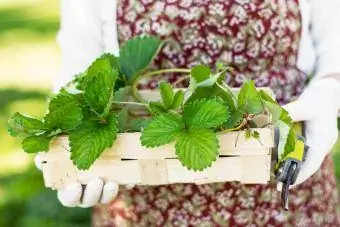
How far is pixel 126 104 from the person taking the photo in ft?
5.66

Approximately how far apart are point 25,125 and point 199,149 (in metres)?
0.29

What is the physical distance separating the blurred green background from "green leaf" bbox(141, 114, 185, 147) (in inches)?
58.9

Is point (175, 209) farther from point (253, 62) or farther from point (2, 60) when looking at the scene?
point (2, 60)

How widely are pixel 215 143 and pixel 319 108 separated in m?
0.34

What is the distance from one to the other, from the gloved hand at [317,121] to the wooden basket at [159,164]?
0.13 metres

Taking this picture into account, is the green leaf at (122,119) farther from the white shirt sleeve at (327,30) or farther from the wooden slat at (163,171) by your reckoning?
the white shirt sleeve at (327,30)

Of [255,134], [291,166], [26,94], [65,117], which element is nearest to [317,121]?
[291,166]

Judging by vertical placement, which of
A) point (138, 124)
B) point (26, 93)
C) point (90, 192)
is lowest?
point (26, 93)

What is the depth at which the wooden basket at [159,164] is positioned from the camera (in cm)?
155

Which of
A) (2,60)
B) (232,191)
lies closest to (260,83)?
(232,191)

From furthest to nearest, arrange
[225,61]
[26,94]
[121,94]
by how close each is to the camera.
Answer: [26,94] < [225,61] < [121,94]

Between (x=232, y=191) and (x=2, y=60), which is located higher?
(x=232, y=191)

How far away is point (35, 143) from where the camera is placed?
1556 mm

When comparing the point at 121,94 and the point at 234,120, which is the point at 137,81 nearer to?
the point at 121,94
